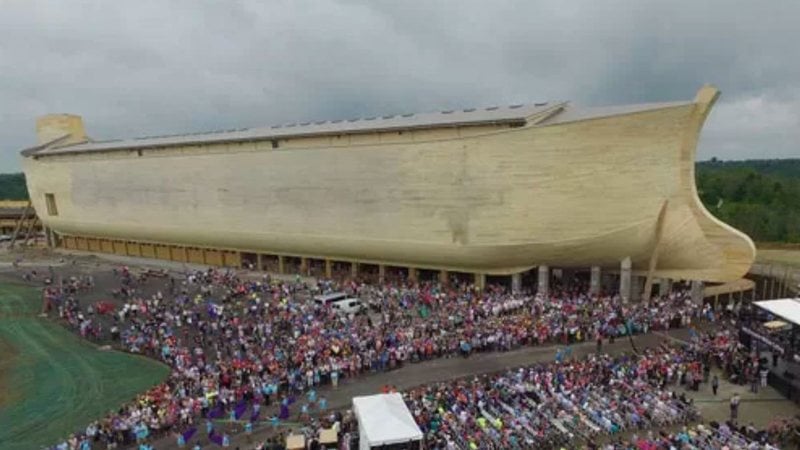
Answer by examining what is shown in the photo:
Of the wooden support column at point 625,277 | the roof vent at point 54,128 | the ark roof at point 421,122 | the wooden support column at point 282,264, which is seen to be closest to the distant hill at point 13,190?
the roof vent at point 54,128

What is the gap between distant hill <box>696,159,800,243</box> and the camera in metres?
64.0

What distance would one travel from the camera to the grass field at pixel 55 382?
2055cm

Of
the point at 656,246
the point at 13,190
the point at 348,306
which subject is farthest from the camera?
the point at 13,190

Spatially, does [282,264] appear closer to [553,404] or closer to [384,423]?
Result: [553,404]

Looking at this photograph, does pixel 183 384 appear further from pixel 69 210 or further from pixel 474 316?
pixel 69 210

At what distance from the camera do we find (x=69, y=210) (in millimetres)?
65750

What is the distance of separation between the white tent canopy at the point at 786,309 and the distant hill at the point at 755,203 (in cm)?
4642

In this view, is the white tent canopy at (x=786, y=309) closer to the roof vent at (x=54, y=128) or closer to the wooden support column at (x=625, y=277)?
the wooden support column at (x=625, y=277)

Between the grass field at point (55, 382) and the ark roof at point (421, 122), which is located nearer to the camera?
the grass field at point (55, 382)

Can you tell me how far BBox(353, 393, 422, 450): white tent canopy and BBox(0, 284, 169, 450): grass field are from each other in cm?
1133

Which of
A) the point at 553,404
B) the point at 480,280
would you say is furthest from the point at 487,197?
the point at 553,404

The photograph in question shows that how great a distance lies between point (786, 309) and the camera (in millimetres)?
20094

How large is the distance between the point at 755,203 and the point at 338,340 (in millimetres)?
77640

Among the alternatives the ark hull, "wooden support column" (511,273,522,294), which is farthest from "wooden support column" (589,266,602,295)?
"wooden support column" (511,273,522,294)
